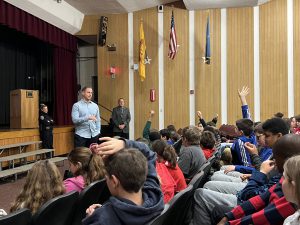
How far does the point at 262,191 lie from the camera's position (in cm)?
249

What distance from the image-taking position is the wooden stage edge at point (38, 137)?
7.82 metres

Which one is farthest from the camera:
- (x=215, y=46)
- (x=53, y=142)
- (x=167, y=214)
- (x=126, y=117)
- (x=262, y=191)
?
(x=215, y=46)

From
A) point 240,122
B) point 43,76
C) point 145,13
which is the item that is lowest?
point 240,122

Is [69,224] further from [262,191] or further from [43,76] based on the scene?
[43,76]

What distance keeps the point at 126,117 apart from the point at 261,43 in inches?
176

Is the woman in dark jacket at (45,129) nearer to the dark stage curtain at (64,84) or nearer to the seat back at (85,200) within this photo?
the dark stage curtain at (64,84)

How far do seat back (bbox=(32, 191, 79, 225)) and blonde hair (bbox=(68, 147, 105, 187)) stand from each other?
0.55m

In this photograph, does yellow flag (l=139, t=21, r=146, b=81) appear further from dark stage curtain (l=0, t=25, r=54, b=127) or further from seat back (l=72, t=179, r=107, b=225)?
seat back (l=72, t=179, r=107, b=225)

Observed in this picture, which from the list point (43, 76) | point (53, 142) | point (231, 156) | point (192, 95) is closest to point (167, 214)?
point (231, 156)

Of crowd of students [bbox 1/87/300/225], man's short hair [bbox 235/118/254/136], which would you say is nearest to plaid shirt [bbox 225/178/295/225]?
crowd of students [bbox 1/87/300/225]

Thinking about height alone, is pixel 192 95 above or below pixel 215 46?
below

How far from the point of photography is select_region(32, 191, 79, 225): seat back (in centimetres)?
206

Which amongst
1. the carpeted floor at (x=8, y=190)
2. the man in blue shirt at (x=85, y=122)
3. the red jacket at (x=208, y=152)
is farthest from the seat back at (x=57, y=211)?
the man in blue shirt at (x=85, y=122)

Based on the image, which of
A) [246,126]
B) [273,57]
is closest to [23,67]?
[273,57]
